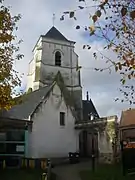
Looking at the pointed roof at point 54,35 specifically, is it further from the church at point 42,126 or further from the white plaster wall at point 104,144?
the white plaster wall at point 104,144

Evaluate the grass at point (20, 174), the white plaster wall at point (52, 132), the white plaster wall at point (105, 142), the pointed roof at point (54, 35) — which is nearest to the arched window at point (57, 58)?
the pointed roof at point (54, 35)

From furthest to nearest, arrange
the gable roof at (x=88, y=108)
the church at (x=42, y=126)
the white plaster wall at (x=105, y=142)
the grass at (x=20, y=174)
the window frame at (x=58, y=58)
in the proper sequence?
the window frame at (x=58, y=58)
the gable roof at (x=88, y=108)
the white plaster wall at (x=105, y=142)
the church at (x=42, y=126)
the grass at (x=20, y=174)

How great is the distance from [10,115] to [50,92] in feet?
15.1

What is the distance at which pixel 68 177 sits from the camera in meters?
19.5

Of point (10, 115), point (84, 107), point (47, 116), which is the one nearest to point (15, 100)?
point (47, 116)

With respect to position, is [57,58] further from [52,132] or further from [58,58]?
[52,132]

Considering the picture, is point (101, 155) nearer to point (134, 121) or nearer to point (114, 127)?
point (114, 127)

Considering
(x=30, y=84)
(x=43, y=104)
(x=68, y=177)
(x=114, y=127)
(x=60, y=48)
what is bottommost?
(x=68, y=177)

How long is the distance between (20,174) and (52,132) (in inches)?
415

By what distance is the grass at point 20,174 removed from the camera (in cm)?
1879

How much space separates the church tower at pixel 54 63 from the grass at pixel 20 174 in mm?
27225

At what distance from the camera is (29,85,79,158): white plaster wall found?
95.9ft

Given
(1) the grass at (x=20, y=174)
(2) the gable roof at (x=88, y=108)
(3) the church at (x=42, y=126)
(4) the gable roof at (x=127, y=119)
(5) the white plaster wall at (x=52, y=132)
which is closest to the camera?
(1) the grass at (x=20, y=174)

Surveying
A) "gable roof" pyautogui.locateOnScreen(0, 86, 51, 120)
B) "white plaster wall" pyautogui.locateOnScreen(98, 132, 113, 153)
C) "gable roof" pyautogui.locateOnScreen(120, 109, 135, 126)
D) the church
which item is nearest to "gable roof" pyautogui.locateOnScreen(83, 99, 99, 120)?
"gable roof" pyautogui.locateOnScreen(120, 109, 135, 126)
